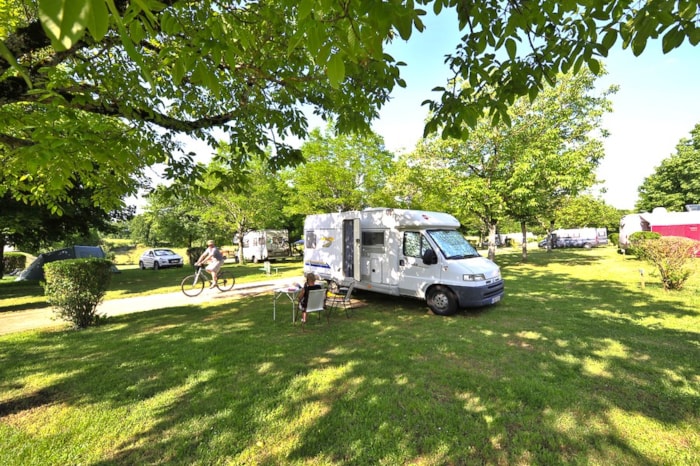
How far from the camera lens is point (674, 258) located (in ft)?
30.8

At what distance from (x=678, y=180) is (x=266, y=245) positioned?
47349 millimetres

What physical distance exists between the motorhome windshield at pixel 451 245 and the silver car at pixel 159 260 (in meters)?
23.5

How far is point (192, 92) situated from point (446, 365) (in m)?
6.61

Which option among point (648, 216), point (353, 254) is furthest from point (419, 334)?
point (648, 216)

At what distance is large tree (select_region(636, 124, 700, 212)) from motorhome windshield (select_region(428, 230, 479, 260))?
137ft

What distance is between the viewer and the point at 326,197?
2133 cm

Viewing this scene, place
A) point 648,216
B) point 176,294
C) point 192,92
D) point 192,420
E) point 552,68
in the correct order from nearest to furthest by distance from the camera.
→ point 552,68, point 192,420, point 192,92, point 176,294, point 648,216

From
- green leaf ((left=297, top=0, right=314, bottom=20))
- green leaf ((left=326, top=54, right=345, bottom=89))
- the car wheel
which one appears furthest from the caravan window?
green leaf ((left=297, top=0, right=314, bottom=20))

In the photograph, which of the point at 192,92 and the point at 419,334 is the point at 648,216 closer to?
the point at 419,334

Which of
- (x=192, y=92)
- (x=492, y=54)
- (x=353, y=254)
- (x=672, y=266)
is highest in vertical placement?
(x=192, y=92)

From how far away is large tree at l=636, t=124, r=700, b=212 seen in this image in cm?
3350

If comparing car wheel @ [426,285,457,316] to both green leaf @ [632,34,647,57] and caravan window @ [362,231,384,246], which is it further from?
green leaf @ [632,34,647,57]

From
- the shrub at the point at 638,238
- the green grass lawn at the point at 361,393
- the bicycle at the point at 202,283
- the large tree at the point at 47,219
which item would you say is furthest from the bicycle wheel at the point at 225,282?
the shrub at the point at 638,238

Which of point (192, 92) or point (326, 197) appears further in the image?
point (326, 197)
